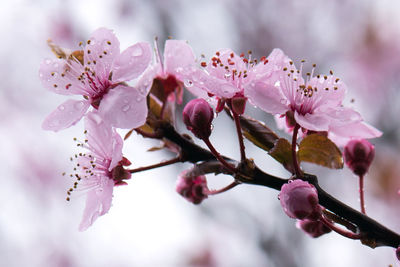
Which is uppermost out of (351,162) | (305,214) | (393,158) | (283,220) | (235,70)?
(235,70)

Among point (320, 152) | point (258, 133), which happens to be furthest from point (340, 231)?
point (258, 133)

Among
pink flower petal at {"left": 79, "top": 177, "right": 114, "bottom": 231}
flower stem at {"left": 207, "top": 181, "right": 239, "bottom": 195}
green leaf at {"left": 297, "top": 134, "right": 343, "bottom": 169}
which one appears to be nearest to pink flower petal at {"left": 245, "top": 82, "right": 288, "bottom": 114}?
green leaf at {"left": 297, "top": 134, "right": 343, "bottom": 169}

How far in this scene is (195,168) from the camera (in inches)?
52.4

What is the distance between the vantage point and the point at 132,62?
1408 millimetres

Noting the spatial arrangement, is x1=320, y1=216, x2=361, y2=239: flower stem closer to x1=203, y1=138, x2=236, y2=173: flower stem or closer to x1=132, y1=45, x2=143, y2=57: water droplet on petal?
x1=203, y1=138, x2=236, y2=173: flower stem

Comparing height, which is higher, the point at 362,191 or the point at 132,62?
the point at 132,62

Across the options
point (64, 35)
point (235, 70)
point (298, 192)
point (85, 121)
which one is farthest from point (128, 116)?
point (64, 35)

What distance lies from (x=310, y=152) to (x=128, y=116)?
572 mm

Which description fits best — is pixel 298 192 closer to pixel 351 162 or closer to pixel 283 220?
pixel 351 162

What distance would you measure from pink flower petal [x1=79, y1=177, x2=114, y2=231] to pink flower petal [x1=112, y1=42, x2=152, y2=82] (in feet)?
1.18

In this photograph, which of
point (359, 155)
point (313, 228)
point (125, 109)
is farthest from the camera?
point (359, 155)

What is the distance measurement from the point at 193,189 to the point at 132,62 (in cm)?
57

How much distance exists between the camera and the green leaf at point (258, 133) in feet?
4.38

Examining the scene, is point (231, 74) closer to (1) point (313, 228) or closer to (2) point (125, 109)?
(2) point (125, 109)
